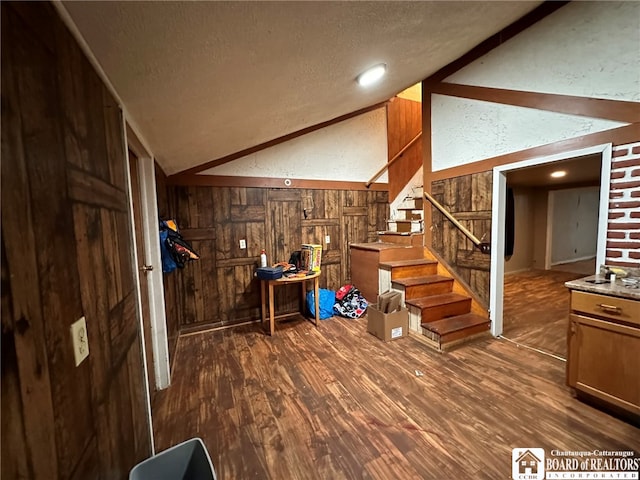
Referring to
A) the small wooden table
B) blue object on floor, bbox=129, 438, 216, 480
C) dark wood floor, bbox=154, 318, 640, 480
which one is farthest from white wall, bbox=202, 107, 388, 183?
blue object on floor, bbox=129, 438, 216, 480

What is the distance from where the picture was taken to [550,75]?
2.39 m

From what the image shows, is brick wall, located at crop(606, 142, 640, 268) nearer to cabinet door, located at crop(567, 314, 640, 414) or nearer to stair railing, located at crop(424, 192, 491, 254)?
cabinet door, located at crop(567, 314, 640, 414)

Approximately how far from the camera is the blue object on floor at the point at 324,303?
12.1 ft

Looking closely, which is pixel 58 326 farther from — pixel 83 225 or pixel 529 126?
pixel 529 126

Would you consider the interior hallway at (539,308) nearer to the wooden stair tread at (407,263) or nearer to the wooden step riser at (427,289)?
the wooden step riser at (427,289)

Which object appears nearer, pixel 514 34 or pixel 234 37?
pixel 234 37

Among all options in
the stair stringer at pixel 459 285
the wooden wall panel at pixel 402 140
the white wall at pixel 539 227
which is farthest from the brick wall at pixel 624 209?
the white wall at pixel 539 227

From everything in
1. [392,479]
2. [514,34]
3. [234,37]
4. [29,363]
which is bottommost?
[392,479]

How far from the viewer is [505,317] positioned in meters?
3.48

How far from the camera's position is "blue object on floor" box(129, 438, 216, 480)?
3.67 ft

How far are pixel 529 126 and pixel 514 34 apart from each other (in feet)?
2.99

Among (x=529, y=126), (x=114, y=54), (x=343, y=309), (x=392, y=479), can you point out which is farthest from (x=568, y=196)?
(x=114, y=54)

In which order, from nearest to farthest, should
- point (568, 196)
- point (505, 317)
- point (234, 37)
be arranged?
point (234, 37) < point (505, 317) < point (568, 196)

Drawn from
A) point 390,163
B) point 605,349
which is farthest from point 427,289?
point 390,163
